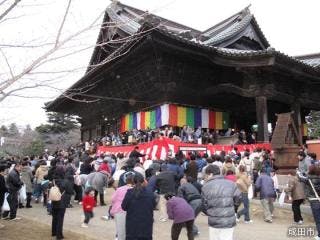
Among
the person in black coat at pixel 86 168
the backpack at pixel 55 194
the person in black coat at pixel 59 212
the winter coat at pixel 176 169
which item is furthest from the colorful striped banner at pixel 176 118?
the backpack at pixel 55 194

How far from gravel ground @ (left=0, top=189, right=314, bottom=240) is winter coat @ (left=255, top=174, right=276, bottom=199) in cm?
77

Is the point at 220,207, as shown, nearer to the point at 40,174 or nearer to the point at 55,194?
the point at 55,194

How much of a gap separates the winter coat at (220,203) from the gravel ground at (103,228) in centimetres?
310

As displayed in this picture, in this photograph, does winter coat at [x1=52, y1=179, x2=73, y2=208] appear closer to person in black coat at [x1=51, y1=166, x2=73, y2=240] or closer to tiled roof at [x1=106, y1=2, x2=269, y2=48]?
person in black coat at [x1=51, y1=166, x2=73, y2=240]

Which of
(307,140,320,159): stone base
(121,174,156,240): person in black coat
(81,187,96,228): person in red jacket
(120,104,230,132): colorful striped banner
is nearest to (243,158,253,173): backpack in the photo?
(307,140,320,159): stone base

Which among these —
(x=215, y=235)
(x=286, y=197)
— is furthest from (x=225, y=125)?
(x=215, y=235)

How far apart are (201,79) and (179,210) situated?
1358cm

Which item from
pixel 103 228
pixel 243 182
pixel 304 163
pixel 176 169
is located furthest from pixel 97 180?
pixel 304 163

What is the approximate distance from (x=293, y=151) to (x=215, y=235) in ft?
30.6

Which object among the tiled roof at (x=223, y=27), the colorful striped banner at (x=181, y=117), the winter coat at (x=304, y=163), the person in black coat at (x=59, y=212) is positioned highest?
the tiled roof at (x=223, y=27)

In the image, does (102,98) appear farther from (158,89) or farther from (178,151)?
(178,151)

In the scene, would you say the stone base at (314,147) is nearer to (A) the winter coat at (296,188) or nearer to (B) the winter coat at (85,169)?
(A) the winter coat at (296,188)

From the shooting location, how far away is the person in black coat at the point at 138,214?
19.9 feet

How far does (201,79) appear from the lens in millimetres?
20578
